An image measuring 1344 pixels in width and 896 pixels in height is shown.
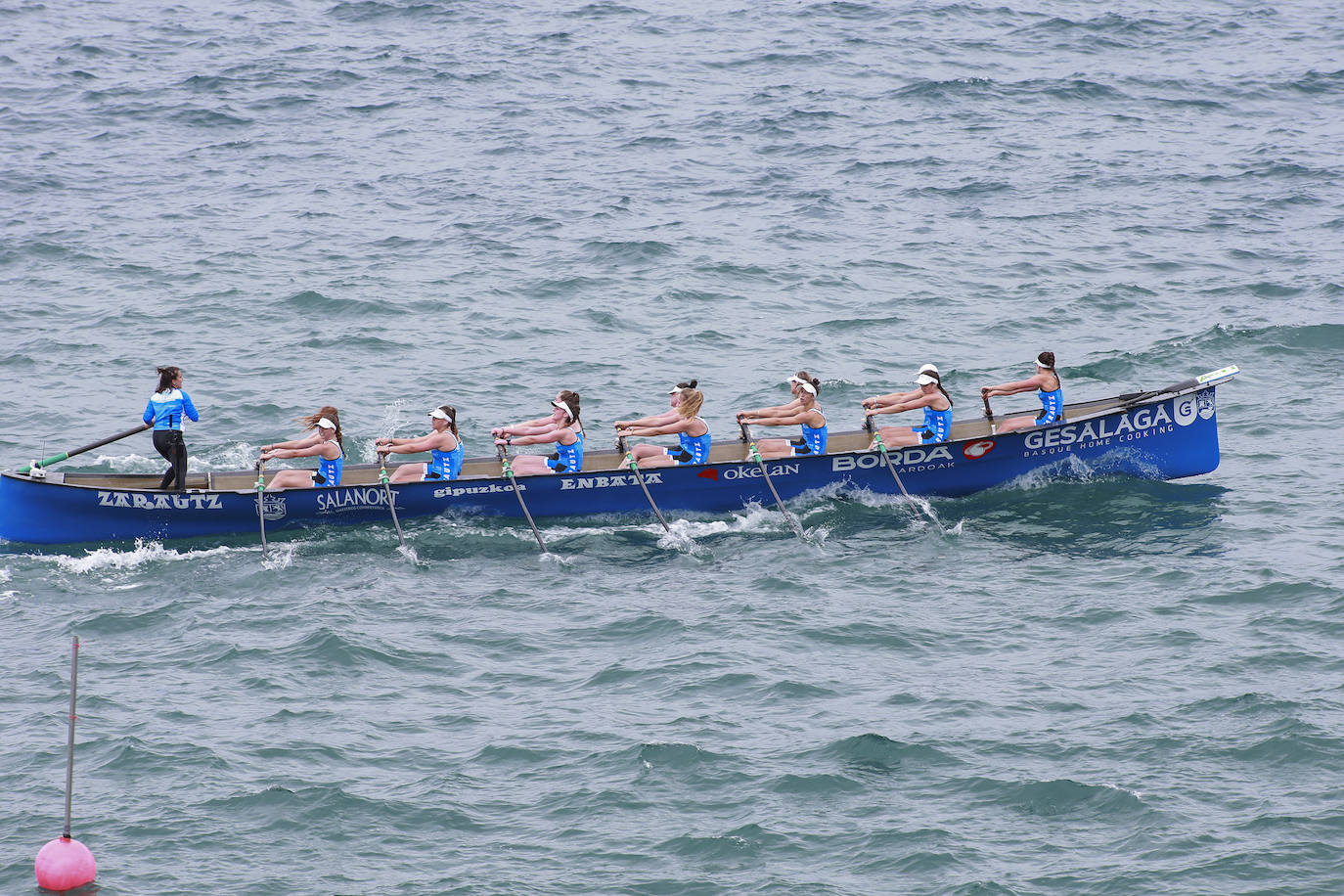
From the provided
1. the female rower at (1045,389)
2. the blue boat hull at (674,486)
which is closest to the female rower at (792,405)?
the blue boat hull at (674,486)

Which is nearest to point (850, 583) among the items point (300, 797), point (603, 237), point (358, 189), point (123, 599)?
point (300, 797)

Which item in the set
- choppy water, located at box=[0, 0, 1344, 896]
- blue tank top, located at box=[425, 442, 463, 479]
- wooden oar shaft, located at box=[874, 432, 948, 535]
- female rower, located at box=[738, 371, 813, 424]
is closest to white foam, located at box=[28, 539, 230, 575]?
choppy water, located at box=[0, 0, 1344, 896]

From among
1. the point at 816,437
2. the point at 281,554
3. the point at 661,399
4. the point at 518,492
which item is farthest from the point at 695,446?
the point at 281,554

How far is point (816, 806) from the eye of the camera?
15.6m

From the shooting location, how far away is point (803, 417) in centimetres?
2267

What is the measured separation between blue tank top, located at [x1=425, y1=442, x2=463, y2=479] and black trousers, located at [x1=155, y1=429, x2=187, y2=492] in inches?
135

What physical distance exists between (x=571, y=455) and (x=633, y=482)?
3.38ft

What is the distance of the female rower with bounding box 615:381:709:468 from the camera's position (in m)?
22.4

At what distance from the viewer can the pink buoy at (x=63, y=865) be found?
14008 millimetres

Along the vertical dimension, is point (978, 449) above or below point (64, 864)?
above

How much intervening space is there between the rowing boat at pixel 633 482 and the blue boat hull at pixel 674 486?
1cm

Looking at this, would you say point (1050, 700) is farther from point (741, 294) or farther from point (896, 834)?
point (741, 294)

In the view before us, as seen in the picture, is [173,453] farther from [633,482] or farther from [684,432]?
[684,432]

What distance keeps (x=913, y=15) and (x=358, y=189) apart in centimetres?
2277
